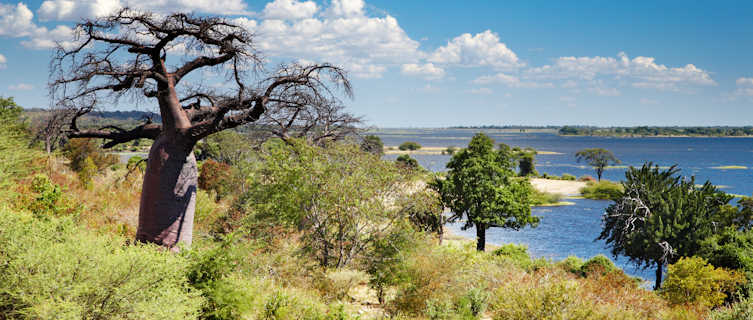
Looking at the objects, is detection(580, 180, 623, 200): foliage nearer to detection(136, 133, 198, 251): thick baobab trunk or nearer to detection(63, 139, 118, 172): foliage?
detection(63, 139, 118, 172): foliage

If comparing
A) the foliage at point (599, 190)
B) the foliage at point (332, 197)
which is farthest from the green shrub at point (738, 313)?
the foliage at point (599, 190)

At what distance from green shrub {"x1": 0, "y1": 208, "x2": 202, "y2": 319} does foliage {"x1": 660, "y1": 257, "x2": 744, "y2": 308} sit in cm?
1942

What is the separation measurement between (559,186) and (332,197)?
71902mm

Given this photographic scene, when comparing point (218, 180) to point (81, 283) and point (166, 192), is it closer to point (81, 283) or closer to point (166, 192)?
point (166, 192)

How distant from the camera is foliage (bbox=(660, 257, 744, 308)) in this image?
19.6m

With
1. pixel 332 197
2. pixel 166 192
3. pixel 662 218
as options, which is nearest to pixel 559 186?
pixel 662 218

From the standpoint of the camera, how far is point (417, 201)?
50.5 ft

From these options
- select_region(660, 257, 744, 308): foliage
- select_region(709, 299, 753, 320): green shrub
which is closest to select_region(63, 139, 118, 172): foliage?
select_region(660, 257, 744, 308): foliage

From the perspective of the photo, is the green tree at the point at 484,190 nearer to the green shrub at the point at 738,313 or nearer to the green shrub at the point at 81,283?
the green shrub at the point at 738,313

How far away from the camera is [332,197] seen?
14.2m

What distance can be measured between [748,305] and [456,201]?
20.7 metres

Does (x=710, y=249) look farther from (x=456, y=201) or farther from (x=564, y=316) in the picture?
(x=564, y=316)

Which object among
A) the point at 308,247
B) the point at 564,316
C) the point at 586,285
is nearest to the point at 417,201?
the point at 308,247

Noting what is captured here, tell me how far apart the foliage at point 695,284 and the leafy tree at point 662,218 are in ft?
20.0
